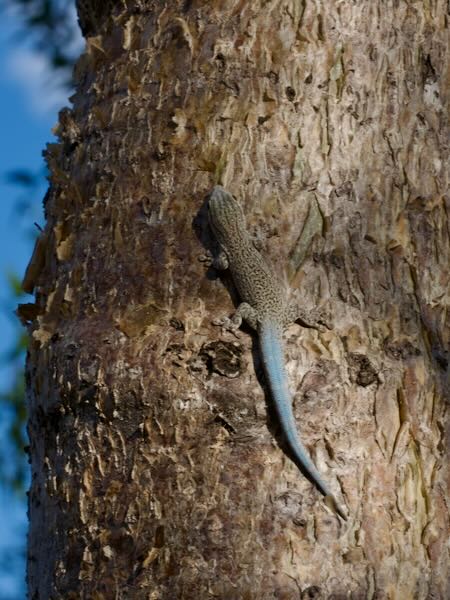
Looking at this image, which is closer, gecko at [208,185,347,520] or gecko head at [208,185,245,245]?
gecko at [208,185,347,520]

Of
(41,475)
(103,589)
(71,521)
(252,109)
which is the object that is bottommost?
(103,589)

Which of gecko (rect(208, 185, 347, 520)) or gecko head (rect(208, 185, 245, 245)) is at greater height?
gecko head (rect(208, 185, 245, 245))

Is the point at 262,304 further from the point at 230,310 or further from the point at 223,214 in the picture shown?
the point at 223,214

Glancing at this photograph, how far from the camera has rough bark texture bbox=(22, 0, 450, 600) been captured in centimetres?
186

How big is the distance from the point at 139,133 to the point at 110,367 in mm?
624

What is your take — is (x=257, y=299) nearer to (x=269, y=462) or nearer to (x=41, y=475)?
(x=269, y=462)

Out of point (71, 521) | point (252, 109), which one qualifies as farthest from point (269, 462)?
point (252, 109)

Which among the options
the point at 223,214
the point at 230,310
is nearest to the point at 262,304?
the point at 230,310

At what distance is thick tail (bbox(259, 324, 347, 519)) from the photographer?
6.07 ft

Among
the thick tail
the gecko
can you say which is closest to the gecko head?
the gecko

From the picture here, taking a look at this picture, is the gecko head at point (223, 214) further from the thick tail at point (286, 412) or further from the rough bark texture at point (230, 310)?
the thick tail at point (286, 412)

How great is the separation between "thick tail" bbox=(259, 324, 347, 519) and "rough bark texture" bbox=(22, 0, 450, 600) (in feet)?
0.08

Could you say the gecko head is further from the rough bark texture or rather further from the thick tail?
the thick tail

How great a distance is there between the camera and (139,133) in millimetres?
2260
